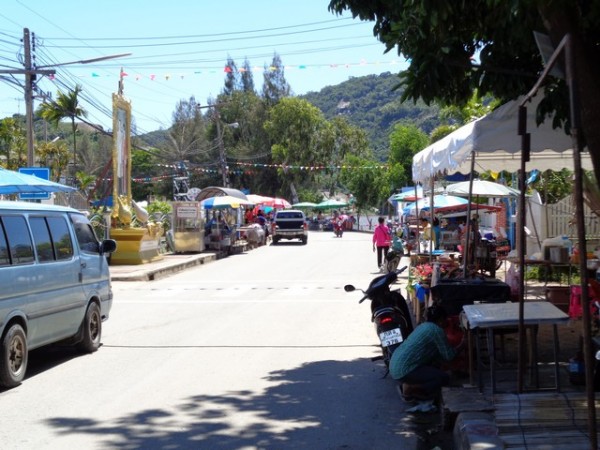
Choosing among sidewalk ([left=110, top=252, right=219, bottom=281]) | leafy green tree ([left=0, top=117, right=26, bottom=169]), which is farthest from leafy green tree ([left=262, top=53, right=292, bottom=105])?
sidewalk ([left=110, top=252, right=219, bottom=281])

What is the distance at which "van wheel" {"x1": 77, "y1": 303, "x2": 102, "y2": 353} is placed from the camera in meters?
10.5

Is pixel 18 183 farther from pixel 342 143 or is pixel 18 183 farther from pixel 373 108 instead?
pixel 373 108

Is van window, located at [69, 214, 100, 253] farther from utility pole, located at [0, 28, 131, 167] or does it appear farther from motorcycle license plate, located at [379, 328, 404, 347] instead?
utility pole, located at [0, 28, 131, 167]

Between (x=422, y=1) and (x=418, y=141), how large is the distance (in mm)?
49922

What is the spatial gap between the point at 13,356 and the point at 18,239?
133 centimetres

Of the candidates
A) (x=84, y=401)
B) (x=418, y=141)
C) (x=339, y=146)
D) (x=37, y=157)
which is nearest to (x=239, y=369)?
(x=84, y=401)

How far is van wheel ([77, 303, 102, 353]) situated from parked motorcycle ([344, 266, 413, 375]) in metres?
4.28

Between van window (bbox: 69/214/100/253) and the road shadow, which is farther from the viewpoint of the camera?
van window (bbox: 69/214/100/253)

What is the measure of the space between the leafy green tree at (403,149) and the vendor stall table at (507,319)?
4828 cm

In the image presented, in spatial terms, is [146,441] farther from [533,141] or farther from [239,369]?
[533,141]

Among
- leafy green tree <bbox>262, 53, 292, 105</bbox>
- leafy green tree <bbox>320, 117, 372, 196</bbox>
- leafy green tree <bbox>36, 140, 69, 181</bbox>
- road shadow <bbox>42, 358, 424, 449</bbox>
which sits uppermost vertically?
leafy green tree <bbox>262, 53, 292, 105</bbox>

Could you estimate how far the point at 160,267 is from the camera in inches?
995

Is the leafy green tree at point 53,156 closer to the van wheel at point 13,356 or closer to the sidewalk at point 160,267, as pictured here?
the sidewalk at point 160,267

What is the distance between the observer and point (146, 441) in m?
6.38
